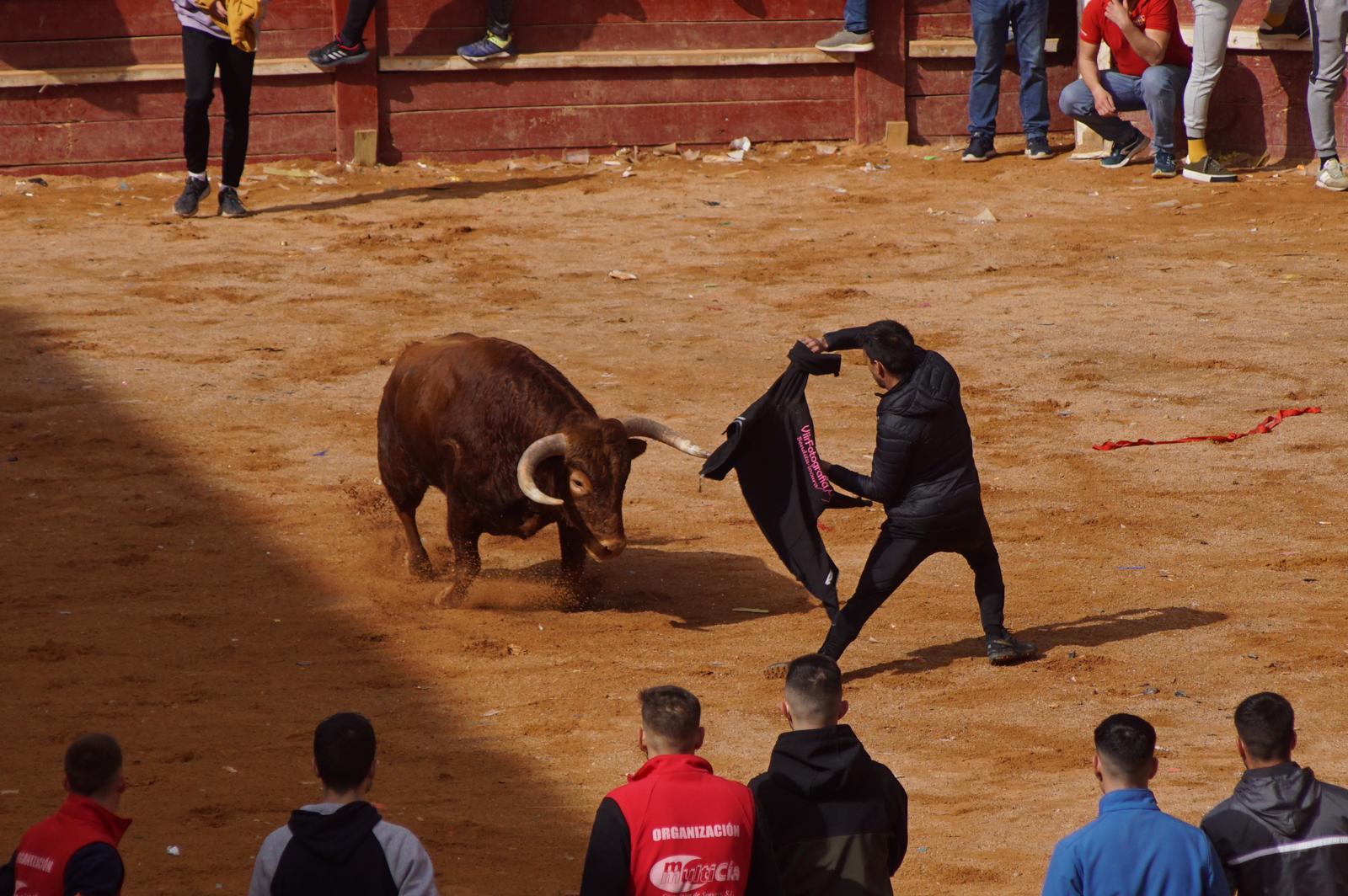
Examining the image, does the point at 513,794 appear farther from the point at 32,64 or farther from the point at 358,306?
the point at 32,64

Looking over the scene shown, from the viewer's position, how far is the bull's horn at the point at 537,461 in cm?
770

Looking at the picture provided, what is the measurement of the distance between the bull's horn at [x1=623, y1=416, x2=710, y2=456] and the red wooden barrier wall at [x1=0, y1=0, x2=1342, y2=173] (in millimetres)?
10694

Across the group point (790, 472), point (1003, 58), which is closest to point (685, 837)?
point (790, 472)

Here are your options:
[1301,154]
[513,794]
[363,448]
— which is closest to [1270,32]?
[1301,154]

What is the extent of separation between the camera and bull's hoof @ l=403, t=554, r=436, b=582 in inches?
348

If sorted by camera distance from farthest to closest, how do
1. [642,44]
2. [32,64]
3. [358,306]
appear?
1. [642,44]
2. [32,64]
3. [358,306]

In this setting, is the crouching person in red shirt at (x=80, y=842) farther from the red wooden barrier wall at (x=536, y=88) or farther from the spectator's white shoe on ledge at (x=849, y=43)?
the spectator's white shoe on ledge at (x=849, y=43)

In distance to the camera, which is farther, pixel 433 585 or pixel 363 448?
pixel 363 448

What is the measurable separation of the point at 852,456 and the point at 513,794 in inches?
187

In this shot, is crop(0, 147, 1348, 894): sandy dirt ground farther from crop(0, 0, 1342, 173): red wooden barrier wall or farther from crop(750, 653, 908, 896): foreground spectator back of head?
crop(750, 653, 908, 896): foreground spectator back of head

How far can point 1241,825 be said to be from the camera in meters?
3.86

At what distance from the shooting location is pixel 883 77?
1867 centimetres

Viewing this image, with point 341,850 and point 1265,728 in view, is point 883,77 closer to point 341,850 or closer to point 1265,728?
point 1265,728

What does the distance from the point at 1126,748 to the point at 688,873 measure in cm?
99
